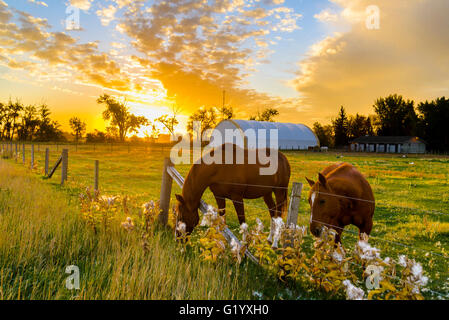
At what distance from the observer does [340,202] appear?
4402 mm

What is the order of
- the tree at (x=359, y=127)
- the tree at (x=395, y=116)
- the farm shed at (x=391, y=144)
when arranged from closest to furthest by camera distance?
1. the farm shed at (x=391, y=144)
2. the tree at (x=395, y=116)
3. the tree at (x=359, y=127)

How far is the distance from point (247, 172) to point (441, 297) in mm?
3958

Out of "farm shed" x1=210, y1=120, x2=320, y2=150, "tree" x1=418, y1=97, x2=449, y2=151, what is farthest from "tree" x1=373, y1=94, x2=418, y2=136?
"farm shed" x1=210, y1=120, x2=320, y2=150

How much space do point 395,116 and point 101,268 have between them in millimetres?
92415

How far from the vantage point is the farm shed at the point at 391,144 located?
63516 millimetres

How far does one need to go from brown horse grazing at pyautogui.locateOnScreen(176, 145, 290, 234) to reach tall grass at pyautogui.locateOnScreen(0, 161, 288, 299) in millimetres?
758

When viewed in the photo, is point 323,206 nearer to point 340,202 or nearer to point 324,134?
point 340,202

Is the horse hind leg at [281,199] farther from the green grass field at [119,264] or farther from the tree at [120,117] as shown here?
the tree at [120,117]

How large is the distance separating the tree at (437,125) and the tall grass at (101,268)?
7720 cm

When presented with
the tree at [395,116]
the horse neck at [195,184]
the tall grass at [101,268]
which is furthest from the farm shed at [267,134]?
the tall grass at [101,268]

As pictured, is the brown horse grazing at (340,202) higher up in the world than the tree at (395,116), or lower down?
lower down

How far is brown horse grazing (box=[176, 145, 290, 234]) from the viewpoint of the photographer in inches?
212

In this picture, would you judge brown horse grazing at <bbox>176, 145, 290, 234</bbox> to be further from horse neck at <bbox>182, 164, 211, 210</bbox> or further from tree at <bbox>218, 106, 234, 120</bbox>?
tree at <bbox>218, 106, 234, 120</bbox>
